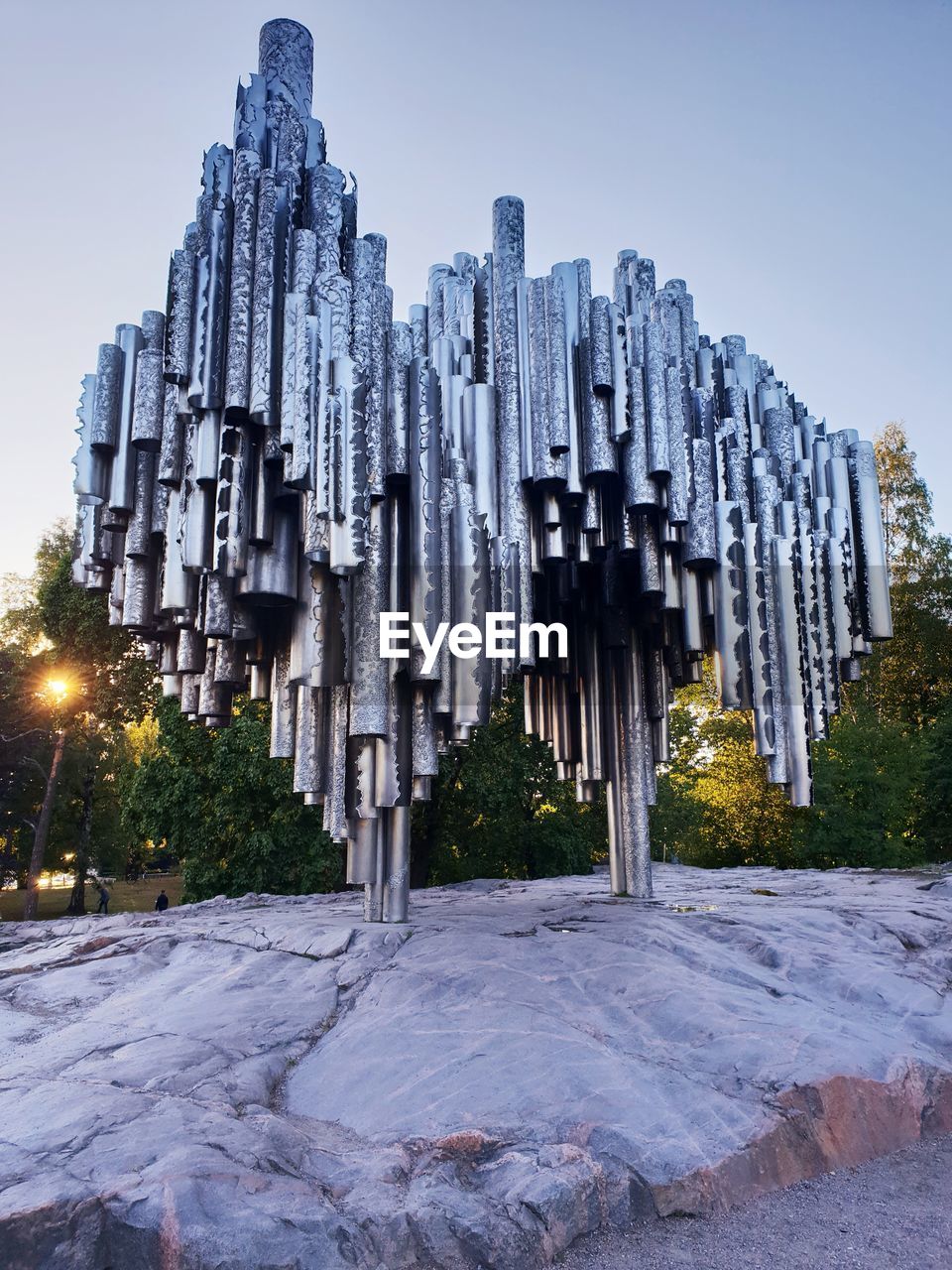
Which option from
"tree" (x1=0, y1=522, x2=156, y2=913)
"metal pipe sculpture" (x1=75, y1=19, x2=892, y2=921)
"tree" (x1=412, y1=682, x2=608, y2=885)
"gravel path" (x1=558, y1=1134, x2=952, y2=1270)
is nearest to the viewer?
"gravel path" (x1=558, y1=1134, x2=952, y2=1270)

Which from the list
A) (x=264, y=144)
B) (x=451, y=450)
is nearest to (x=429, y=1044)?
(x=451, y=450)

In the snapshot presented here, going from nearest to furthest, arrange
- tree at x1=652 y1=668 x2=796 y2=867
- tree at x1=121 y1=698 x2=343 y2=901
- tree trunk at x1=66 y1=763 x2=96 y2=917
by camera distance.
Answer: tree at x1=121 y1=698 x2=343 y2=901, tree at x1=652 y1=668 x2=796 y2=867, tree trunk at x1=66 y1=763 x2=96 y2=917

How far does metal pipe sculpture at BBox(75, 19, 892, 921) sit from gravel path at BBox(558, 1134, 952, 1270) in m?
3.90

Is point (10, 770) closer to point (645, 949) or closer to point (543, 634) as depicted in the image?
point (543, 634)

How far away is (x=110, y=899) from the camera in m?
37.7

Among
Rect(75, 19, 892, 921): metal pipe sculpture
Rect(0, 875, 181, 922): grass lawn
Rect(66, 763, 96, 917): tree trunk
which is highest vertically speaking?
Rect(75, 19, 892, 921): metal pipe sculpture

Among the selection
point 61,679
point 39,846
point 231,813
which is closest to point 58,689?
point 61,679

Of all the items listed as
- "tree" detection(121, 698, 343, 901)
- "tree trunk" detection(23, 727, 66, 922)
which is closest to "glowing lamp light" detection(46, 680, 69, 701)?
"tree trunk" detection(23, 727, 66, 922)

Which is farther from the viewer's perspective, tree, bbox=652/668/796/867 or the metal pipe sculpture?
tree, bbox=652/668/796/867

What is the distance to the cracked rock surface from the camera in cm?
315

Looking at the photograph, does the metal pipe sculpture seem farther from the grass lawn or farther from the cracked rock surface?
the grass lawn

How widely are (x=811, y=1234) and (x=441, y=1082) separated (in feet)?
5.67

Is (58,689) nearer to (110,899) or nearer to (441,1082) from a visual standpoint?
(110,899)

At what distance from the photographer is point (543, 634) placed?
9.16 m
